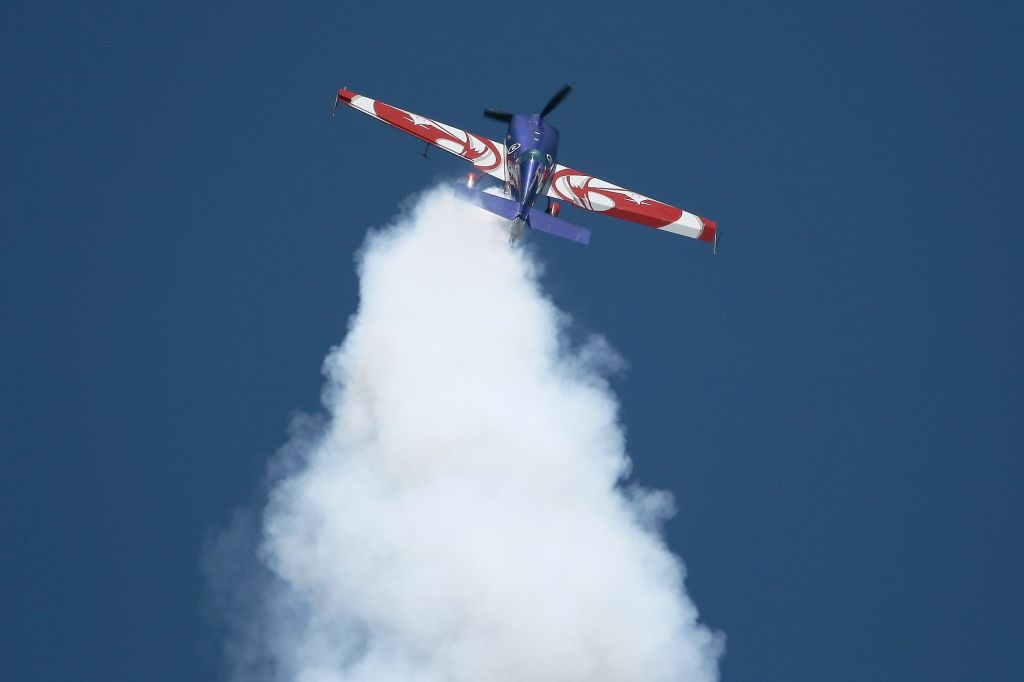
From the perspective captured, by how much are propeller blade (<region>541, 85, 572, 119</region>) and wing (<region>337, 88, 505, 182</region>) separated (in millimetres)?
2289

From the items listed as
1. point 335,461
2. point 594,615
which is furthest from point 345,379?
point 594,615

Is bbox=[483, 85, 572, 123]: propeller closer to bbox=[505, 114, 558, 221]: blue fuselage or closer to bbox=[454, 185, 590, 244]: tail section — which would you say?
bbox=[505, 114, 558, 221]: blue fuselage

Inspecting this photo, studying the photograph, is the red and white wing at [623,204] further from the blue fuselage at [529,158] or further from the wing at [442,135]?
the wing at [442,135]

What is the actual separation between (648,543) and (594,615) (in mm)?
4138

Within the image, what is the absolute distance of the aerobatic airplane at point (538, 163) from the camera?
58.3m

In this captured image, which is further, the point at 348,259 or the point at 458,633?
the point at 348,259

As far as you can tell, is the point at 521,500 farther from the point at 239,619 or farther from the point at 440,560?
the point at 239,619

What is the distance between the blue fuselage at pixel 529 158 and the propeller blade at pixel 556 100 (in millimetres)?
450

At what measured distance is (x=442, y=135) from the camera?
59188 mm

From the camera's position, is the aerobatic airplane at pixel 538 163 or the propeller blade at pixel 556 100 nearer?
the aerobatic airplane at pixel 538 163

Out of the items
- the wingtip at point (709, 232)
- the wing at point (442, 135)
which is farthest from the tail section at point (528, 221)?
the wingtip at point (709, 232)

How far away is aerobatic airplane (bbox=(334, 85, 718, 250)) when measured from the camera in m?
58.3

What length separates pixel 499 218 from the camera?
5962cm

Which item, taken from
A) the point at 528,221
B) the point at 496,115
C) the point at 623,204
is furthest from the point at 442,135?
the point at 623,204
